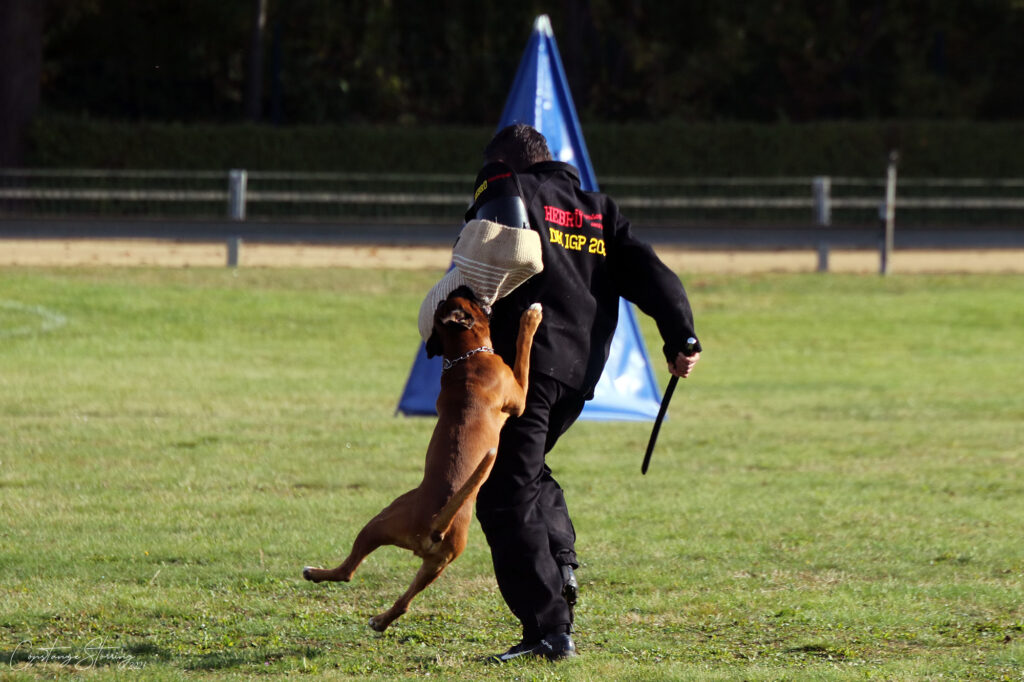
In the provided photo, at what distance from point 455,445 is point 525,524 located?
0.41 m

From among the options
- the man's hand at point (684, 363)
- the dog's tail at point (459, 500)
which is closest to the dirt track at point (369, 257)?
Answer: the man's hand at point (684, 363)

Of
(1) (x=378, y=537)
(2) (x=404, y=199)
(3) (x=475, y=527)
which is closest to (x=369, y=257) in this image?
(2) (x=404, y=199)

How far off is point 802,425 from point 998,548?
3.85 meters

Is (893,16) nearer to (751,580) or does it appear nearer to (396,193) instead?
(396,193)

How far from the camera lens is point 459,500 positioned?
13.5ft

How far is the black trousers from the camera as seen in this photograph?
4.46m

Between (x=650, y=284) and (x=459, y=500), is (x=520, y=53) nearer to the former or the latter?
(x=650, y=284)

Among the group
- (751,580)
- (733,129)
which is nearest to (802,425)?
(751,580)

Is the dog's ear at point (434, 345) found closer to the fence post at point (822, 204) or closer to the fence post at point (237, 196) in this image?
the fence post at point (237, 196)

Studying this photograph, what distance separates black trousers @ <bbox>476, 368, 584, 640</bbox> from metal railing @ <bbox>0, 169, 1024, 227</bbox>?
17.5 metres

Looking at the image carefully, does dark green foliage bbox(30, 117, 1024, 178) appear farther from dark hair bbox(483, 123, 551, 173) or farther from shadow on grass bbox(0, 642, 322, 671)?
shadow on grass bbox(0, 642, 322, 671)

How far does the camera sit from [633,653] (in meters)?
4.73

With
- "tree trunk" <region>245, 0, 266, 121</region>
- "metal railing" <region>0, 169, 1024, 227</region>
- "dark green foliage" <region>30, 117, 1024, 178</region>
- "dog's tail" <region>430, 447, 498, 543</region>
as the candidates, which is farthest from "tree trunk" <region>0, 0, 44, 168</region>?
"dog's tail" <region>430, 447, 498, 543</region>

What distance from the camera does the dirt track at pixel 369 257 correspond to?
68.2 feet
